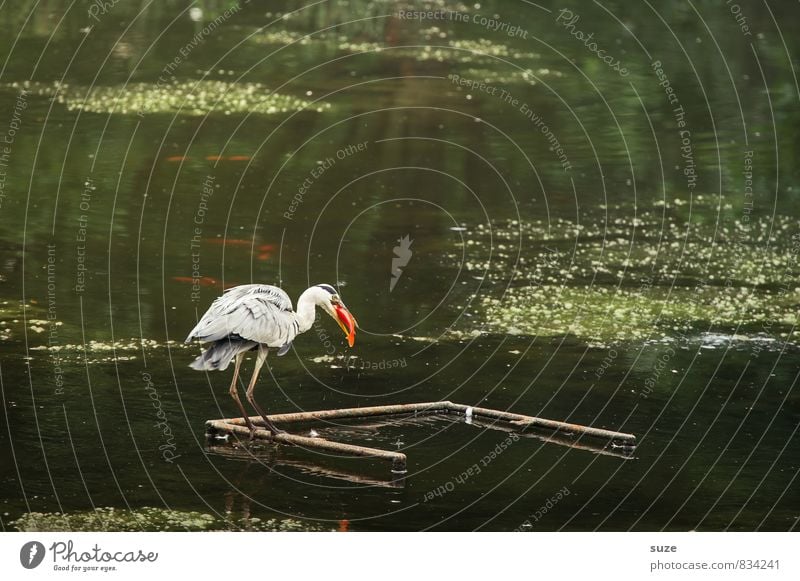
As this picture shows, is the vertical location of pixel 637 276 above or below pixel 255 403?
above

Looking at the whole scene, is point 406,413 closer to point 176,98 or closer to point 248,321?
point 248,321

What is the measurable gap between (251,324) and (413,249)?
A: 15.1ft

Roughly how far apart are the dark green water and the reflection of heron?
0.64 metres

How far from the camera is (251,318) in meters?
9.79

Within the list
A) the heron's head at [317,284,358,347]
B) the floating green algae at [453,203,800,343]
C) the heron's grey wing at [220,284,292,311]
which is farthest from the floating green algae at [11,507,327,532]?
the floating green algae at [453,203,800,343]

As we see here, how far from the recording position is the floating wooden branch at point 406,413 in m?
9.66

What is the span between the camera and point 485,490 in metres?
9.66

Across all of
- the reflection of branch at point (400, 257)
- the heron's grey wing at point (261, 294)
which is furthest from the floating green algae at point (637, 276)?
the heron's grey wing at point (261, 294)

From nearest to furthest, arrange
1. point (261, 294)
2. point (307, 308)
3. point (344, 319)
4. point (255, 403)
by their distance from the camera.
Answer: point (261, 294) < point (255, 403) < point (307, 308) < point (344, 319)

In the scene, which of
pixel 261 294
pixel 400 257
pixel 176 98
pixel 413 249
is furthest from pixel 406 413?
pixel 176 98

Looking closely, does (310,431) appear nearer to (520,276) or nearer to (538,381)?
(538,381)

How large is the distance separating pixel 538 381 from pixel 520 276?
2.35 meters

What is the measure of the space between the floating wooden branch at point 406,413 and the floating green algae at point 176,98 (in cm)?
710

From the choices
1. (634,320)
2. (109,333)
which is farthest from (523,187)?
(109,333)
